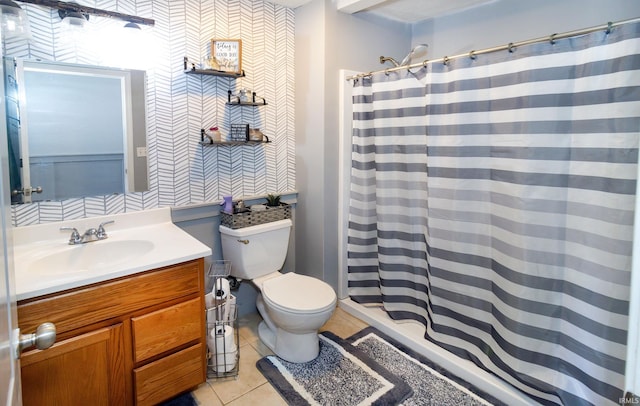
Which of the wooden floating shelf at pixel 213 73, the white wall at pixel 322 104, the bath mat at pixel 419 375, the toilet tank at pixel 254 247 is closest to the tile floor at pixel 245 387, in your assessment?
the bath mat at pixel 419 375

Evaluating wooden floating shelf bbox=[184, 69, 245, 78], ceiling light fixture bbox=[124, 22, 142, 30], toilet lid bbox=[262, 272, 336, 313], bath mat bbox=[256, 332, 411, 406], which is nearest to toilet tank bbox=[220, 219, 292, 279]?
toilet lid bbox=[262, 272, 336, 313]

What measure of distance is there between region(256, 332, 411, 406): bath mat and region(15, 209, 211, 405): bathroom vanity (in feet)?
1.39

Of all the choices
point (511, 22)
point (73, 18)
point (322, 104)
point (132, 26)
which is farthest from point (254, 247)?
point (511, 22)

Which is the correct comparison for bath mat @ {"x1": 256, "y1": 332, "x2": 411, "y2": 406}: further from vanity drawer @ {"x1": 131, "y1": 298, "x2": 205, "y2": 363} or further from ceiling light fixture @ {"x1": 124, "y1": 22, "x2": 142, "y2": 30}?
ceiling light fixture @ {"x1": 124, "y1": 22, "x2": 142, "y2": 30}

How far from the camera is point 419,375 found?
6.46 ft

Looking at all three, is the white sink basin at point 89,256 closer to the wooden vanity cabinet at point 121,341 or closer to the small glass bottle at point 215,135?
the wooden vanity cabinet at point 121,341

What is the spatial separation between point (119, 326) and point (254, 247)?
0.88 meters

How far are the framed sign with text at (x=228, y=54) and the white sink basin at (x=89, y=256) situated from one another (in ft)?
3.61

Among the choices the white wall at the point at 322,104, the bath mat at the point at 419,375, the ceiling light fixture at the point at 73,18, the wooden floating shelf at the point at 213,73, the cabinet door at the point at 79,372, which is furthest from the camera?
the white wall at the point at 322,104

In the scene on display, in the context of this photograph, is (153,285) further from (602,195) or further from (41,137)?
(602,195)

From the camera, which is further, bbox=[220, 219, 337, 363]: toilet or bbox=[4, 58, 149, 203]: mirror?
bbox=[220, 219, 337, 363]: toilet

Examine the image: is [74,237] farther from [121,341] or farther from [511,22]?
[511,22]

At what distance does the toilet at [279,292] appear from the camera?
76.7 inches

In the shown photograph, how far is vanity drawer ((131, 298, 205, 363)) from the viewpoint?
1563mm
